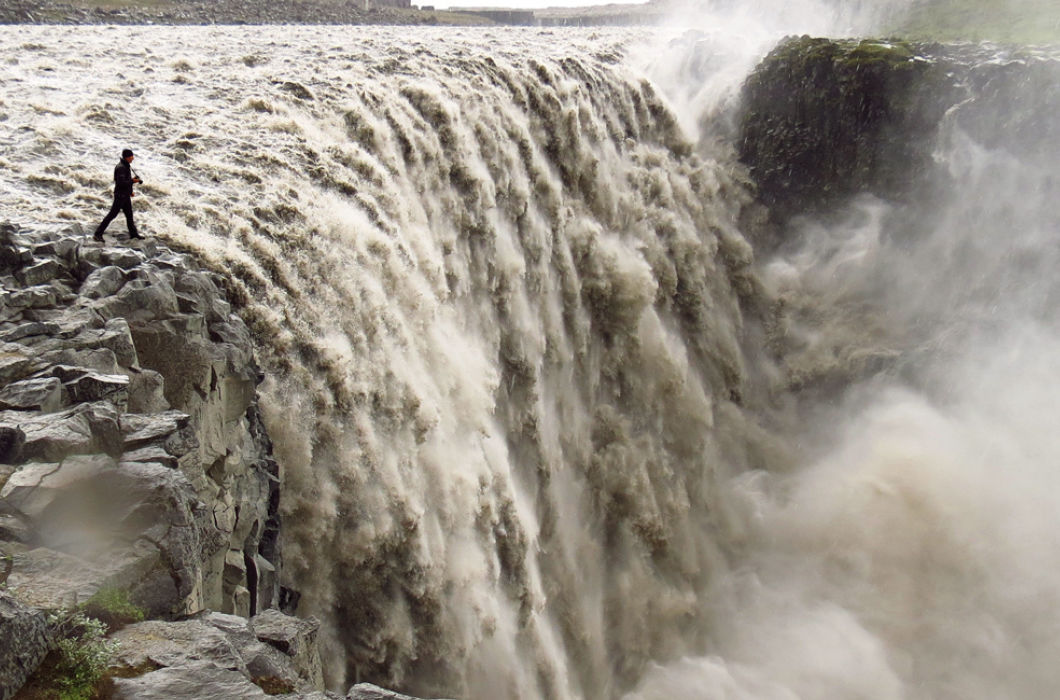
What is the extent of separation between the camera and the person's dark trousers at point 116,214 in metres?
10.5

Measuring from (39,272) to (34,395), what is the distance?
258 cm

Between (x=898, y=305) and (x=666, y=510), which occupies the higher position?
(x=898, y=305)

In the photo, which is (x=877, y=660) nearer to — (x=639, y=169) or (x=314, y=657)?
(x=639, y=169)

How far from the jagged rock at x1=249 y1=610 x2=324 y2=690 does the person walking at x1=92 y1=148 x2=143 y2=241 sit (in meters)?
5.16

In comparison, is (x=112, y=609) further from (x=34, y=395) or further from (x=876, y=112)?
(x=876, y=112)

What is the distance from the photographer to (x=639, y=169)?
23859 mm

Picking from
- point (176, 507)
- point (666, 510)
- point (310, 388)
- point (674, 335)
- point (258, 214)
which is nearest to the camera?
point (176, 507)

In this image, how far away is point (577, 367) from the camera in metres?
20.7

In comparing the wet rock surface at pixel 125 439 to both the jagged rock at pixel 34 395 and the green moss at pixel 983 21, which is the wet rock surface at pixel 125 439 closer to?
the jagged rock at pixel 34 395

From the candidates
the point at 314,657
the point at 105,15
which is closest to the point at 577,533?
the point at 314,657

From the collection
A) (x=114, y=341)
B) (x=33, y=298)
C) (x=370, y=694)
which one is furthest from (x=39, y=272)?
(x=370, y=694)

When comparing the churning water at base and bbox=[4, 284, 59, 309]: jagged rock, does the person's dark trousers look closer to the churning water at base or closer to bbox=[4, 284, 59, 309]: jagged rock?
the churning water at base

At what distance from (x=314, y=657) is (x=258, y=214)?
6.63 m

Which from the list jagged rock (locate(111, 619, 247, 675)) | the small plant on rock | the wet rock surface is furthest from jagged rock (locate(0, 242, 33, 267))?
the small plant on rock
